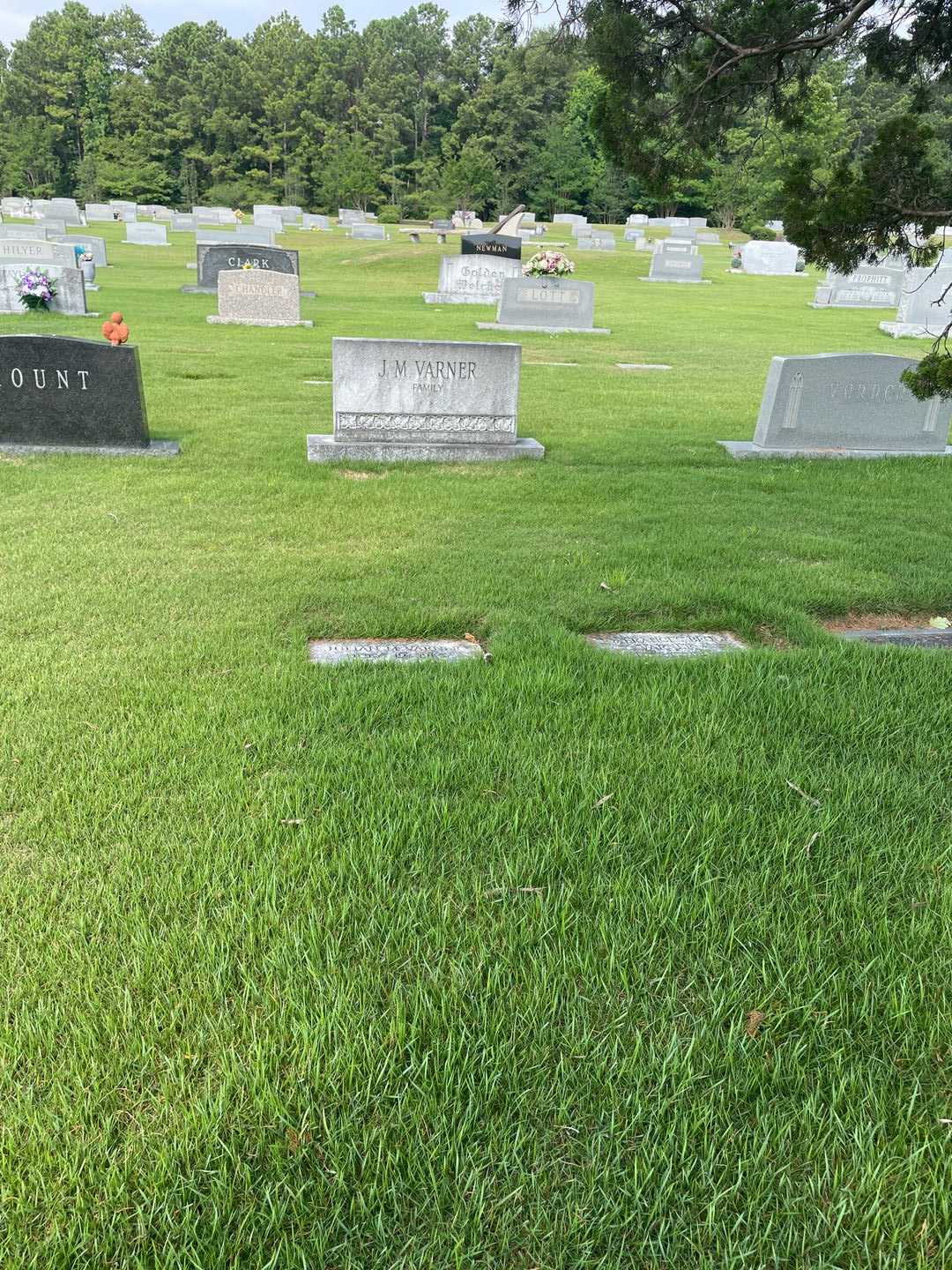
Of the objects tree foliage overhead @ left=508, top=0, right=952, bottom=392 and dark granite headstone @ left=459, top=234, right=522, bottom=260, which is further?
dark granite headstone @ left=459, top=234, right=522, bottom=260

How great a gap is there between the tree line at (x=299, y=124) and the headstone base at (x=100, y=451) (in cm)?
5110

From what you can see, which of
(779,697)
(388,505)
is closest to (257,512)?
(388,505)

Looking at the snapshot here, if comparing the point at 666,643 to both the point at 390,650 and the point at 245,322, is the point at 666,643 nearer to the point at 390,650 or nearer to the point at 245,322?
the point at 390,650

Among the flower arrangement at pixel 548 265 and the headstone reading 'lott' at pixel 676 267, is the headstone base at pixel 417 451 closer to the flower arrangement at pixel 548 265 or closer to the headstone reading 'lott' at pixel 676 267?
the flower arrangement at pixel 548 265

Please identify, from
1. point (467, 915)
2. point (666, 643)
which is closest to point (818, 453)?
point (666, 643)

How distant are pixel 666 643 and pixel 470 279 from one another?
64.4 ft

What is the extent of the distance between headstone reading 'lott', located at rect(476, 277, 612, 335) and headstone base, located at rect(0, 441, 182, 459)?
35.8ft

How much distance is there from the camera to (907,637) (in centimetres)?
447

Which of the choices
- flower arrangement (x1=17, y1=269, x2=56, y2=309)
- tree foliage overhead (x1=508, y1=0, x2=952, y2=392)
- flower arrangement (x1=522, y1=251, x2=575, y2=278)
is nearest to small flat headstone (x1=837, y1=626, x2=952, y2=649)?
tree foliage overhead (x1=508, y1=0, x2=952, y2=392)

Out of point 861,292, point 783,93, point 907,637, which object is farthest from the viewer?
point 861,292

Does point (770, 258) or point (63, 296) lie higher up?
point (770, 258)

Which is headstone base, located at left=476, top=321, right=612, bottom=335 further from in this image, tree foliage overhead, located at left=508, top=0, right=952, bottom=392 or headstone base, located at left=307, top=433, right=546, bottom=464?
tree foliage overhead, located at left=508, top=0, right=952, bottom=392

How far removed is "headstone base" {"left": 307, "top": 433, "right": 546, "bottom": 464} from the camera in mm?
7602

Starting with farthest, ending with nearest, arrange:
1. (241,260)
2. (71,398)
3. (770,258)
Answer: (770,258), (241,260), (71,398)
